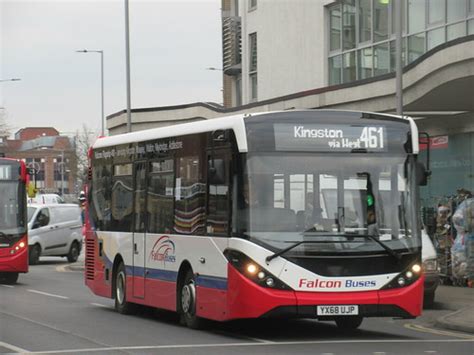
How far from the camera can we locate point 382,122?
521 inches

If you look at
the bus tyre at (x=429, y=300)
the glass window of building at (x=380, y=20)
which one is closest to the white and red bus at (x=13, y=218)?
the bus tyre at (x=429, y=300)

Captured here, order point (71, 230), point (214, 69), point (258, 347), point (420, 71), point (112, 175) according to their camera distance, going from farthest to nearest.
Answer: point (214, 69) → point (71, 230) → point (420, 71) → point (112, 175) → point (258, 347)

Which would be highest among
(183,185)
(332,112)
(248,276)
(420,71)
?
(420,71)

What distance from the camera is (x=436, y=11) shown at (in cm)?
2739

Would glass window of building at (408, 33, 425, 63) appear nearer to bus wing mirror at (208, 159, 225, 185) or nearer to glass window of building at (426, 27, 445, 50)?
glass window of building at (426, 27, 445, 50)

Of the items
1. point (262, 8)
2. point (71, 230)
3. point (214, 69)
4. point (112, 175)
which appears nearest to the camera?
point (112, 175)

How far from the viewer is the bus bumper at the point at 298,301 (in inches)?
479

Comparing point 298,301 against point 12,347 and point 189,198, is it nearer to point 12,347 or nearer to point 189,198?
point 189,198

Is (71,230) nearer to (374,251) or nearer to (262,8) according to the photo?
(262,8)

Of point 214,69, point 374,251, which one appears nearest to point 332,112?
point 374,251

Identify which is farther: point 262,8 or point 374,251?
point 262,8

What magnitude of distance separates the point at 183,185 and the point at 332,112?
2.39 m

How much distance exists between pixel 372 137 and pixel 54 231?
23142 millimetres

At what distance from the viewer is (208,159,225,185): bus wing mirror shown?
42.5 ft
